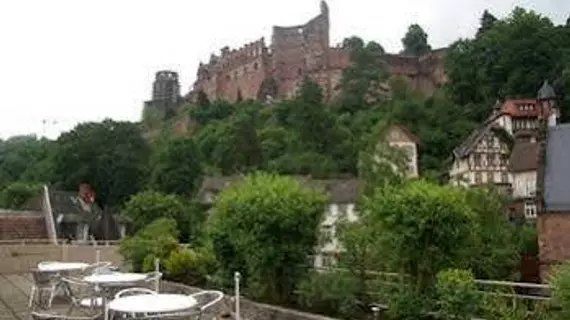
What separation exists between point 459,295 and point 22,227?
2248cm

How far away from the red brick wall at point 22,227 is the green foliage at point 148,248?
1006 centimetres

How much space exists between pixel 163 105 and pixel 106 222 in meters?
65.0

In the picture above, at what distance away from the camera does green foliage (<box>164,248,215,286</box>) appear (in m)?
15.2

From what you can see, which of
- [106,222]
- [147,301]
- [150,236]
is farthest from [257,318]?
[106,222]

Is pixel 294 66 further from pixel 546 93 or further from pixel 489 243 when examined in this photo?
pixel 489 243

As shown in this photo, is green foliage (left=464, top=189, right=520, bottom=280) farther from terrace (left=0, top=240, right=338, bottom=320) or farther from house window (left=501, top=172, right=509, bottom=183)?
house window (left=501, top=172, right=509, bottom=183)

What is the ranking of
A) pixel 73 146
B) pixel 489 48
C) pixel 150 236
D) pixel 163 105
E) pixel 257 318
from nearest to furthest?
pixel 257 318 < pixel 150 236 < pixel 73 146 < pixel 489 48 < pixel 163 105

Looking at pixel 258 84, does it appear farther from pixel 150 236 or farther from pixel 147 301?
pixel 147 301

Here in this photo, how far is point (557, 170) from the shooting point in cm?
2106

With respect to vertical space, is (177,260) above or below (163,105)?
below

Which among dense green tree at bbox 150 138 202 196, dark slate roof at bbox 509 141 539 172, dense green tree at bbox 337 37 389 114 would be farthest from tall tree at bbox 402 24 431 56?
dense green tree at bbox 150 138 202 196

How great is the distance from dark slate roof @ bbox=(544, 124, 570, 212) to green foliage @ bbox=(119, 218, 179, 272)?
1140 cm

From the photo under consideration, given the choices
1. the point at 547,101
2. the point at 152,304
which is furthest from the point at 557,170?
the point at 547,101

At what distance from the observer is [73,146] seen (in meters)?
45.5
